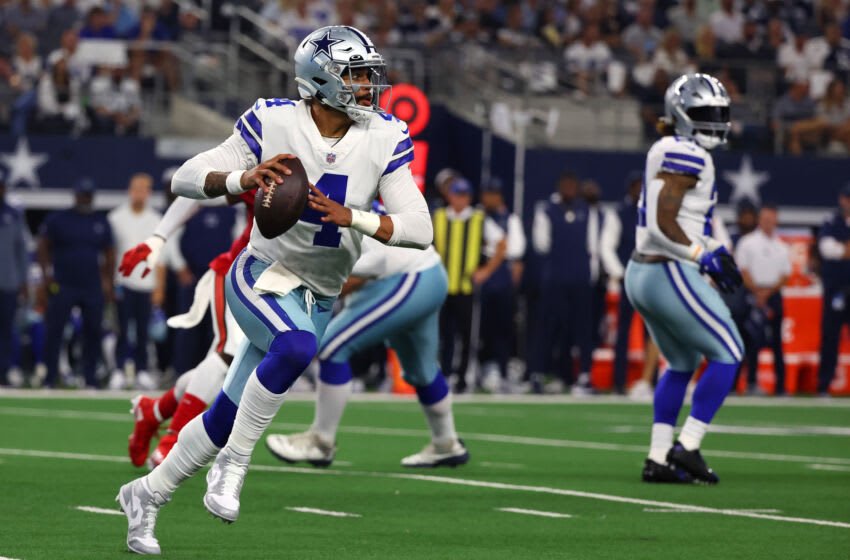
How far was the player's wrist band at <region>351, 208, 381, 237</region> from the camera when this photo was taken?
6.13 meters

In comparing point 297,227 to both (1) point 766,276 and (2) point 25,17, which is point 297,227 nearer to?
(1) point 766,276

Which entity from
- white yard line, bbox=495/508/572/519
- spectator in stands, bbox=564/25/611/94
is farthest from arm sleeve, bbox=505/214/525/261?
white yard line, bbox=495/508/572/519

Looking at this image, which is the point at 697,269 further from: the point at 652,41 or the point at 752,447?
the point at 652,41

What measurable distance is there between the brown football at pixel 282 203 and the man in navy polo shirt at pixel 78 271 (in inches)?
390

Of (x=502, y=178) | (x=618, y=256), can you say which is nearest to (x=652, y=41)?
(x=502, y=178)

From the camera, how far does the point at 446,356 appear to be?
652 inches

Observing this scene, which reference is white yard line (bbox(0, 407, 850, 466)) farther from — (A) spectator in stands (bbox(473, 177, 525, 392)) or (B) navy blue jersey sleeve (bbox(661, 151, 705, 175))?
(A) spectator in stands (bbox(473, 177, 525, 392))

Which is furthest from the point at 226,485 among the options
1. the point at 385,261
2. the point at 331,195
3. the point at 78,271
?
the point at 78,271

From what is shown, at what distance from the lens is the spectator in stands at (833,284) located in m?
17.1

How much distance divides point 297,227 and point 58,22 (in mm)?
15561

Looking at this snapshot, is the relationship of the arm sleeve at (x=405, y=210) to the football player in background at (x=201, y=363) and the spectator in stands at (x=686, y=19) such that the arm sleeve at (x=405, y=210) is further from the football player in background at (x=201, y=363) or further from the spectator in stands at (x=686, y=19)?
the spectator in stands at (x=686, y=19)

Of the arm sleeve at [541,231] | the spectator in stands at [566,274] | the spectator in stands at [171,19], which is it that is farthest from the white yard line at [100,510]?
the spectator in stands at [171,19]

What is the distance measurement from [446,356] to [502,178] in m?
4.46

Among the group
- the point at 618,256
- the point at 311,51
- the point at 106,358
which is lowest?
the point at 106,358
